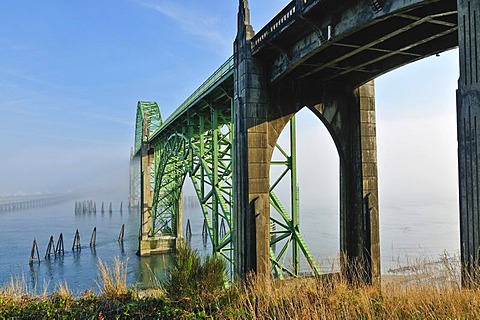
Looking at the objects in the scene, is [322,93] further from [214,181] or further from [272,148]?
[214,181]

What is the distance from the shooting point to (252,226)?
11.7m

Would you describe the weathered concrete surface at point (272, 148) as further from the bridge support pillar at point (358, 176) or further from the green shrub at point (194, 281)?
the green shrub at point (194, 281)

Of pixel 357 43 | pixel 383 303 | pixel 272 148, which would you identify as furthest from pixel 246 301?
pixel 272 148

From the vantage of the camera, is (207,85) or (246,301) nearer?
(246,301)

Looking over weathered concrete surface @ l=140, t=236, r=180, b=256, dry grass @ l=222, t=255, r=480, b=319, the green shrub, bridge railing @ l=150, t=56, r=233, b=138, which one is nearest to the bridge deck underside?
bridge railing @ l=150, t=56, r=233, b=138

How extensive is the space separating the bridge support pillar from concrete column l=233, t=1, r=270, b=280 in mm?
2571

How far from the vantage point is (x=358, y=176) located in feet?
40.8

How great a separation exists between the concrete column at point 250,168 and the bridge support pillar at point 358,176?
2.57m

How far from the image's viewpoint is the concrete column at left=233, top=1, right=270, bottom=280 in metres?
11.7

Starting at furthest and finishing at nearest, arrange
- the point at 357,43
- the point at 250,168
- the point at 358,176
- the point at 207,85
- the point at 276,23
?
1. the point at 207,85
2. the point at 358,176
3. the point at 250,168
4. the point at 276,23
5. the point at 357,43

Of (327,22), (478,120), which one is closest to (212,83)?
(327,22)

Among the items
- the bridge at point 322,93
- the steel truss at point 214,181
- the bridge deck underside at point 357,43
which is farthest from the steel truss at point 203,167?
the bridge deck underside at point 357,43

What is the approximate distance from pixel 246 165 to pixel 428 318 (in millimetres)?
8230

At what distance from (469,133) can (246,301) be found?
441 cm
